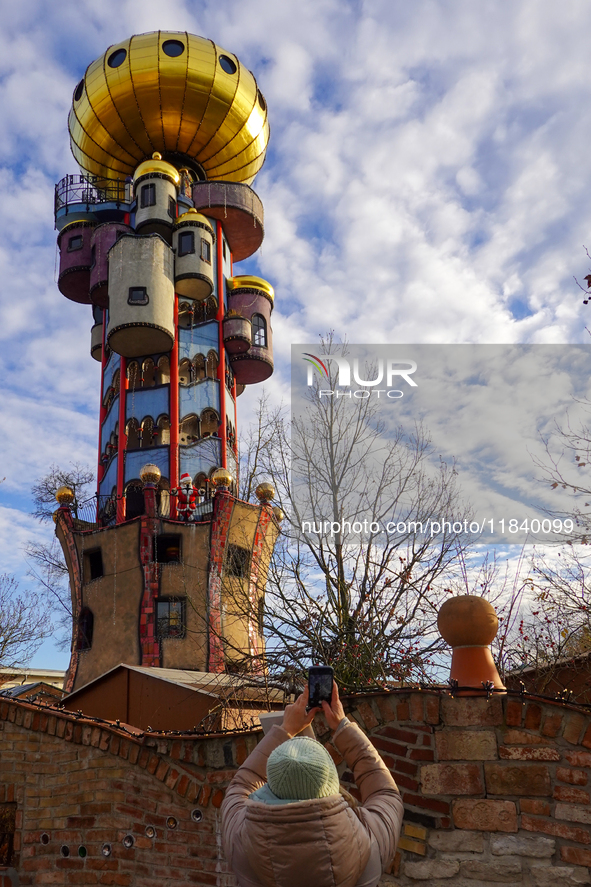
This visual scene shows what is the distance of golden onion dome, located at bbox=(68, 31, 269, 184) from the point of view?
2428 cm

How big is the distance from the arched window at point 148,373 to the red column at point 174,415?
100 cm

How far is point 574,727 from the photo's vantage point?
10.9 ft

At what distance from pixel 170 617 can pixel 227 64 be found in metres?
18.9

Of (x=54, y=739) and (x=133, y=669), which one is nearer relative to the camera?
(x=54, y=739)

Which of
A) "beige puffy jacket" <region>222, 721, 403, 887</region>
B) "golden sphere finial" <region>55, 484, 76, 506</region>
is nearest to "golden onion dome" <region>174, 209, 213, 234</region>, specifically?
"golden sphere finial" <region>55, 484, 76, 506</region>

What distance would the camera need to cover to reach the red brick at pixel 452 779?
348 cm

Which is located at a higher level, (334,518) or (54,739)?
(334,518)

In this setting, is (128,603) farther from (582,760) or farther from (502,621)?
(582,760)

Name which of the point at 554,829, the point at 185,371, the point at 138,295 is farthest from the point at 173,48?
the point at 554,829

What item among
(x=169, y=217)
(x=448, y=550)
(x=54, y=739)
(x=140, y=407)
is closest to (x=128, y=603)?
(x=140, y=407)

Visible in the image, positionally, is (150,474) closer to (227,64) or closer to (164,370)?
(164,370)

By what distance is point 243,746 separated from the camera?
13.5ft

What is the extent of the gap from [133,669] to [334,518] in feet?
11.0

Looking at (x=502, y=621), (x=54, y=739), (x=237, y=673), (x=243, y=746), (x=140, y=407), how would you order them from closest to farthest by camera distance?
(x=243, y=746) < (x=54, y=739) < (x=237, y=673) < (x=502, y=621) < (x=140, y=407)
